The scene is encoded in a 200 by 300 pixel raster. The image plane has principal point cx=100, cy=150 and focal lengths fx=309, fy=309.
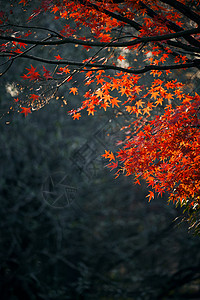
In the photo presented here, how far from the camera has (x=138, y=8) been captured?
381 cm

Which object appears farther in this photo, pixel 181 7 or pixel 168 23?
pixel 168 23

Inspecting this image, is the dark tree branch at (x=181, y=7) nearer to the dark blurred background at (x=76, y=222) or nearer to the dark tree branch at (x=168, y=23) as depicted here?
the dark tree branch at (x=168, y=23)

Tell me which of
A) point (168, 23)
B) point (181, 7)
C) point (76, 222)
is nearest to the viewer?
point (181, 7)

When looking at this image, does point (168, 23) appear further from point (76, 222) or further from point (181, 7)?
point (76, 222)

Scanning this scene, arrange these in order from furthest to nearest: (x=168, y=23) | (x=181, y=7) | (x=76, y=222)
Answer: (x=76, y=222)
(x=168, y=23)
(x=181, y=7)

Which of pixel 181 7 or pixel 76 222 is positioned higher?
pixel 76 222

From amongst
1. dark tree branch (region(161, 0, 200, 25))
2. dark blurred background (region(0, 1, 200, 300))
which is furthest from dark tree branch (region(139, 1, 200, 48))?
dark blurred background (region(0, 1, 200, 300))

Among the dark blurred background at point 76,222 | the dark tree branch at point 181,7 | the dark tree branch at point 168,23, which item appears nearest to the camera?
the dark tree branch at point 181,7

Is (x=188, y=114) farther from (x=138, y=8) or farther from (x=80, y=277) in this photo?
(x=80, y=277)

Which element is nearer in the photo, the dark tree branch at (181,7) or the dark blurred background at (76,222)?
the dark tree branch at (181,7)

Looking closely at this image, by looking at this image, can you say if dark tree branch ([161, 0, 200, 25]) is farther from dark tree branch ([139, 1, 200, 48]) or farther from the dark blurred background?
the dark blurred background

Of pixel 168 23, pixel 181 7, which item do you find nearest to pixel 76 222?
pixel 168 23

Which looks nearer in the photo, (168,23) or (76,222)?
(168,23)

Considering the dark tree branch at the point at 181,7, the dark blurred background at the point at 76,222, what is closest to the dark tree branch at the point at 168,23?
the dark tree branch at the point at 181,7
